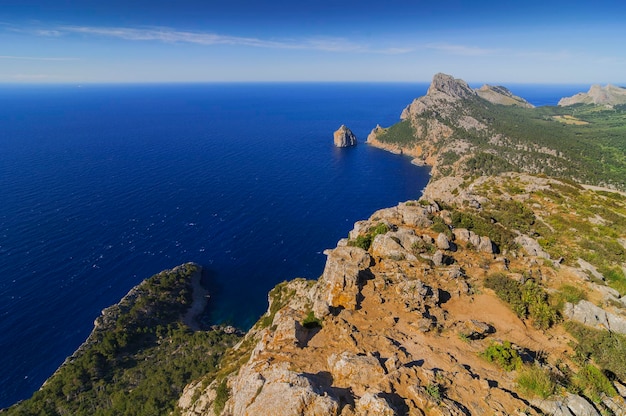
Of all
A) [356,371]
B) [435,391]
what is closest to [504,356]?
[435,391]

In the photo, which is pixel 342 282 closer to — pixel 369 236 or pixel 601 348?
pixel 369 236

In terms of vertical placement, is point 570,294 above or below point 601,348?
above

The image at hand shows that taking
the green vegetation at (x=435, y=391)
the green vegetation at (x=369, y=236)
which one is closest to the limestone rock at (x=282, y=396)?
the green vegetation at (x=435, y=391)

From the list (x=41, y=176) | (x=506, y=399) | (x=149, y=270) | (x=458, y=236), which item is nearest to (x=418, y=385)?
(x=506, y=399)

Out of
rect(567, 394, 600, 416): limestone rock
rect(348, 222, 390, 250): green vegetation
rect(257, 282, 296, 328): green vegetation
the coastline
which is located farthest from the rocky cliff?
the coastline

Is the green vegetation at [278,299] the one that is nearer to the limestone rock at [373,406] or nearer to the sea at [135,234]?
the sea at [135,234]
